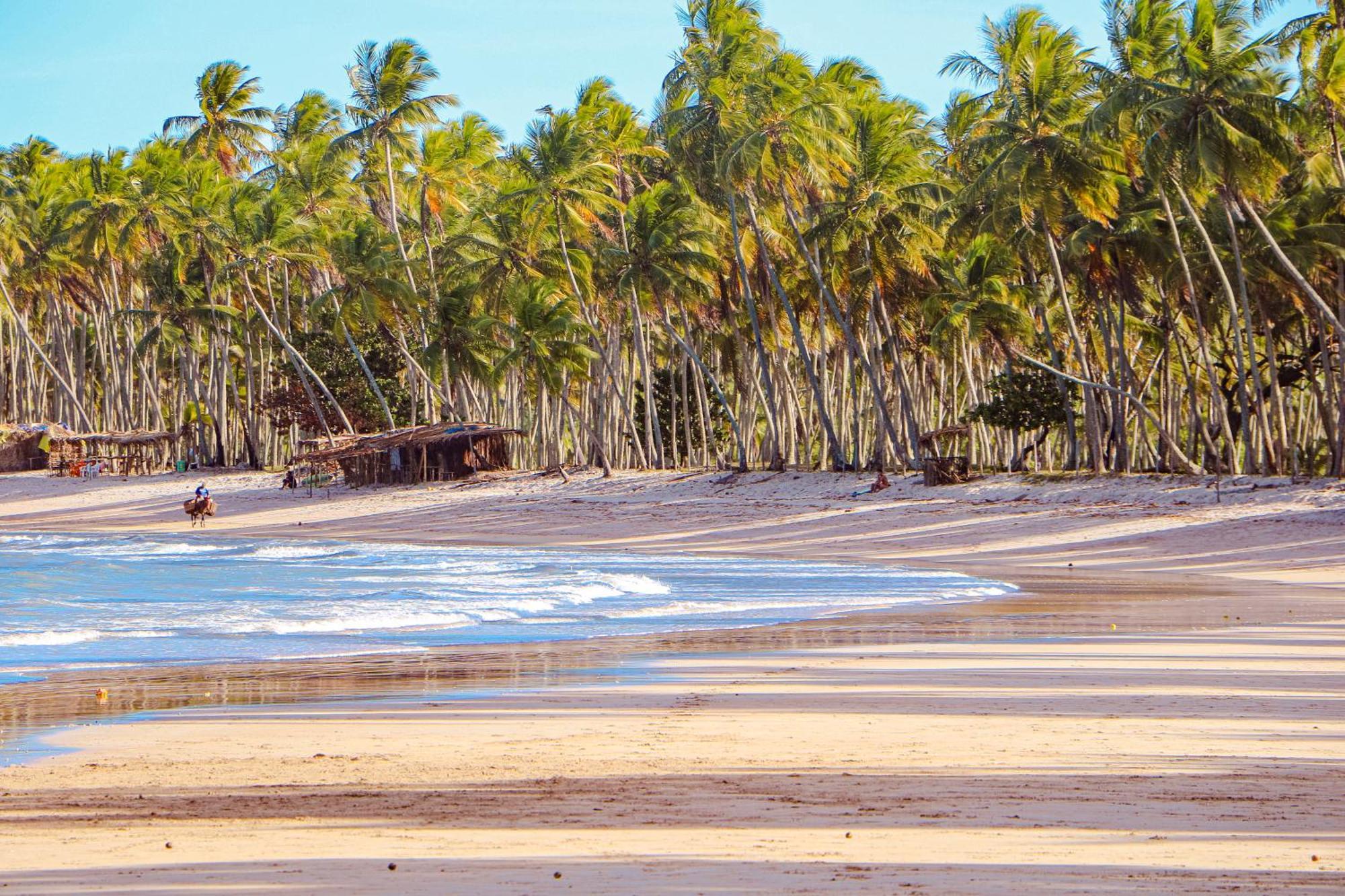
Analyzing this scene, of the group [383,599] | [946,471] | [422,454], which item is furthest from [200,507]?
[383,599]

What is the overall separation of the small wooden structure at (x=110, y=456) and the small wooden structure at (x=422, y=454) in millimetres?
11145

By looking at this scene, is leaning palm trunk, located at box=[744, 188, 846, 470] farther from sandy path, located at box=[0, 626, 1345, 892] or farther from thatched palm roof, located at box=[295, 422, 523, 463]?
sandy path, located at box=[0, 626, 1345, 892]

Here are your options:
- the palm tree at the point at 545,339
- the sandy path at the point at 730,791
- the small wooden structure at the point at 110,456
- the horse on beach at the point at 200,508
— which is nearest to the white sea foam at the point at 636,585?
the sandy path at the point at 730,791

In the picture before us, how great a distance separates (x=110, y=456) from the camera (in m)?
57.0

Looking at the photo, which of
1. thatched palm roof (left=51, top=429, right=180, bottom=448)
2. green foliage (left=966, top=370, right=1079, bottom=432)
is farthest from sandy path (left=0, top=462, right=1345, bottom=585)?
thatched palm roof (left=51, top=429, right=180, bottom=448)

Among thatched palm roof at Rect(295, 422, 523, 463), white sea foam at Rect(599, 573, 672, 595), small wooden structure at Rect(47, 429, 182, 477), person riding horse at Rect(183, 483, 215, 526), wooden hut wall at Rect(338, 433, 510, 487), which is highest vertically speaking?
small wooden structure at Rect(47, 429, 182, 477)

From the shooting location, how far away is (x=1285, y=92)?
1105 inches

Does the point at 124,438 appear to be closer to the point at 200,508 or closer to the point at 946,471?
the point at 200,508

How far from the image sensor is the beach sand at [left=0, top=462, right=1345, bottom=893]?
15.3 feet

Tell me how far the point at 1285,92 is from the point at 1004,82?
6.91m

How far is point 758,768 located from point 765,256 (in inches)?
1262

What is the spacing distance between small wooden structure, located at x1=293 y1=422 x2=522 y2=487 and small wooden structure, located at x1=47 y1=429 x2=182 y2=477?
11.1 metres

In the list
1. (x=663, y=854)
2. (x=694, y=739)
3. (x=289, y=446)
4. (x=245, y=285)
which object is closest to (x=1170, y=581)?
(x=694, y=739)

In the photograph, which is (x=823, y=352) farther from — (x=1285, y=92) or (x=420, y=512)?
(x=1285, y=92)
